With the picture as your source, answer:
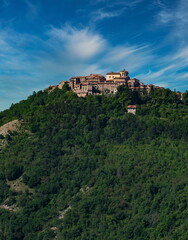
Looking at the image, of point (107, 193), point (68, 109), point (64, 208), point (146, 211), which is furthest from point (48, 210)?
point (68, 109)

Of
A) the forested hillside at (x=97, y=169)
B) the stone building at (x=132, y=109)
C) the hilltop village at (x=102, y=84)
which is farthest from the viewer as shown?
the hilltop village at (x=102, y=84)

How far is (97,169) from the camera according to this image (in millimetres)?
93125

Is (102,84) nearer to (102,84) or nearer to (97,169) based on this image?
(102,84)

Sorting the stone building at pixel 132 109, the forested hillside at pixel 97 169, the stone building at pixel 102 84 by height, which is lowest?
the forested hillside at pixel 97 169

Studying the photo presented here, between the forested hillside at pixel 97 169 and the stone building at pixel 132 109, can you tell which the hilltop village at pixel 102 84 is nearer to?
the forested hillside at pixel 97 169

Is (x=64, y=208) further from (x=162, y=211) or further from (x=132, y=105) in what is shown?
(x=132, y=105)

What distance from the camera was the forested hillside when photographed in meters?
79.6

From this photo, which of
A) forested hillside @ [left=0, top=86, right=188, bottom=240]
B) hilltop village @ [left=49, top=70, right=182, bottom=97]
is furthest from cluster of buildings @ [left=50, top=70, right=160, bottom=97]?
forested hillside @ [left=0, top=86, right=188, bottom=240]

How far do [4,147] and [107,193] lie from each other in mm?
28808

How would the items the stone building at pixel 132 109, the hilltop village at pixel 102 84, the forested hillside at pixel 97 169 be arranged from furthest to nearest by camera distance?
1. the hilltop village at pixel 102 84
2. the stone building at pixel 132 109
3. the forested hillside at pixel 97 169

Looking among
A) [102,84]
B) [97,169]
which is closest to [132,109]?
[102,84]

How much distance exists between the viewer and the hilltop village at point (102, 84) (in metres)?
113

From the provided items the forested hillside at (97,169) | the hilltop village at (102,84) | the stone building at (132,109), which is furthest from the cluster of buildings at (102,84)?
the stone building at (132,109)

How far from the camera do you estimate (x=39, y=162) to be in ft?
318
